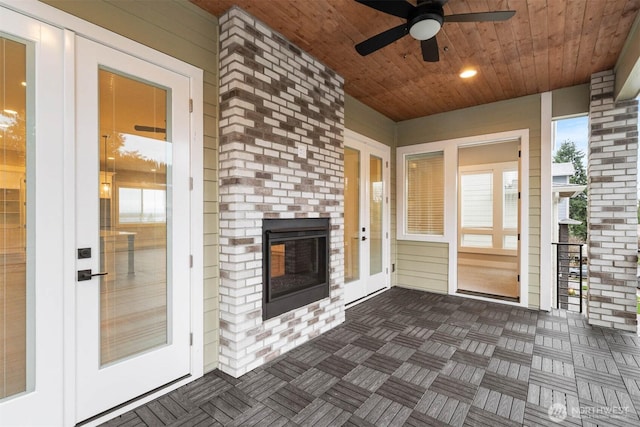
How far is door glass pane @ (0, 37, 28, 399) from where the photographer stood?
1.62 m

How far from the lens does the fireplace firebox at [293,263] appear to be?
2738 mm

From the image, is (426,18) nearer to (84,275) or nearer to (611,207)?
(84,275)

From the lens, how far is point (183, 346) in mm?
2363

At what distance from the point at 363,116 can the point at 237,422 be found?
4.09 meters

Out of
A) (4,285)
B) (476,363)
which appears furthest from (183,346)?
(476,363)

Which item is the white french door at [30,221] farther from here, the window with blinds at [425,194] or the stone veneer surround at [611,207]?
the stone veneer surround at [611,207]

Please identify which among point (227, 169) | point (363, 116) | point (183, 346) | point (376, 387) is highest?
point (363, 116)

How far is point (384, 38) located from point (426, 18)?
0.35m

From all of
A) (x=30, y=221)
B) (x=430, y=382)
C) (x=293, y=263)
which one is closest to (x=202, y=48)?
(x=30, y=221)

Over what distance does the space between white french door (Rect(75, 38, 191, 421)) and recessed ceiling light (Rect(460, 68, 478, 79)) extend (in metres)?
3.13

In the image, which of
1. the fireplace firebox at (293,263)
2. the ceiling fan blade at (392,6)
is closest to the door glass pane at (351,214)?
the fireplace firebox at (293,263)

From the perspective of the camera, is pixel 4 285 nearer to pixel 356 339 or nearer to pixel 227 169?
pixel 227 169

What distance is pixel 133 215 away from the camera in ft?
6.97

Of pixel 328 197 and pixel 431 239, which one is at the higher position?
pixel 328 197
